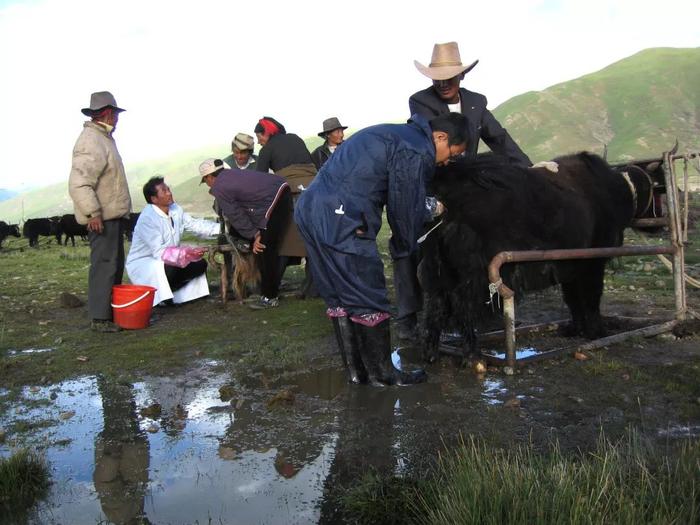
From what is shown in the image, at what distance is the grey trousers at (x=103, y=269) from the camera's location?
22.0 feet

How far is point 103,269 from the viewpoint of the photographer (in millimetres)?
6742

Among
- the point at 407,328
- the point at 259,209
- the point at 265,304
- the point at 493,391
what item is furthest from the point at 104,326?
the point at 493,391

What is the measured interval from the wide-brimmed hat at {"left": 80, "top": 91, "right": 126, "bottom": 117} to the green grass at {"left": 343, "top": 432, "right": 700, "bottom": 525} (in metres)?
5.21

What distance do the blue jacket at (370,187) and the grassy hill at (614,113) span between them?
6625cm

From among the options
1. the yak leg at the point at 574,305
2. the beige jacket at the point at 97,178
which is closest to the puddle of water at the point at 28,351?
the beige jacket at the point at 97,178

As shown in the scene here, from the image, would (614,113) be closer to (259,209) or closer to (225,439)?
(259,209)

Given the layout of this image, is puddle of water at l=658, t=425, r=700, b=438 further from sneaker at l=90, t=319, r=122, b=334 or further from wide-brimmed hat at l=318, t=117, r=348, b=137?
wide-brimmed hat at l=318, t=117, r=348, b=137

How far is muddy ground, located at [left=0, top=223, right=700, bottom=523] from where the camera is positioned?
3.04 meters

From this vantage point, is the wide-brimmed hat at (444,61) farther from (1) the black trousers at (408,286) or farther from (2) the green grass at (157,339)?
(2) the green grass at (157,339)

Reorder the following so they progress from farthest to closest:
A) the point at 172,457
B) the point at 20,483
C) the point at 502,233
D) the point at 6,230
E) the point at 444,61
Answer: the point at 6,230, the point at 444,61, the point at 502,233, the point at 172,457, the point at 20,483

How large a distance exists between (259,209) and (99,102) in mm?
1993

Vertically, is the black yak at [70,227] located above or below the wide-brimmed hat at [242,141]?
below

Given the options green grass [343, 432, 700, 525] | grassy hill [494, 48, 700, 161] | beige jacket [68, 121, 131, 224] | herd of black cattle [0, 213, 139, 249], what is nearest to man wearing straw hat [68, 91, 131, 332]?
beige jacket [68, 121, 131, 224]

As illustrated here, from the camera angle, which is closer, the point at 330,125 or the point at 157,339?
the point at 157,339
